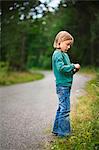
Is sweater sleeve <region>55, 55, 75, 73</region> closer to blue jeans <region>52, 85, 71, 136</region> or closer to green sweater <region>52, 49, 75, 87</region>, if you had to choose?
green sweater <region>52, 49, 75, 87</region>

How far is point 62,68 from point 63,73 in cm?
12

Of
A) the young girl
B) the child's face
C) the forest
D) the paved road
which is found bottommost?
the paved road

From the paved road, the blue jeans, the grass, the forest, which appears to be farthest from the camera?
the forest

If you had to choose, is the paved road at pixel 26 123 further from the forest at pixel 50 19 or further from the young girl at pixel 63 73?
the forest at pixel 50 19

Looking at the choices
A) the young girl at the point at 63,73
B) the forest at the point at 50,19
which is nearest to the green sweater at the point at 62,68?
the young girl at the point at 63,73

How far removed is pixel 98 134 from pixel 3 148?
144cm

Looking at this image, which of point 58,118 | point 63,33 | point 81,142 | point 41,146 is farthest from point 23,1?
point 81,142

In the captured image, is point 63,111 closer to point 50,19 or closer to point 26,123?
point 26,123

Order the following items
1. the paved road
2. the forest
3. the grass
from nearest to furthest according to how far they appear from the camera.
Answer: the grass → the paved road → the forest

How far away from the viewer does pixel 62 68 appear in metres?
6.43

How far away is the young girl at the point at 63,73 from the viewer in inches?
255

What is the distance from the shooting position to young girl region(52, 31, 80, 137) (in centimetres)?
648

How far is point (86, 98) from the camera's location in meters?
7.25

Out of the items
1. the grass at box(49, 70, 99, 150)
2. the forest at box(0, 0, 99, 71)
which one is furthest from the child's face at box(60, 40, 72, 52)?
the forest at box(0, 0, 99, 71)
